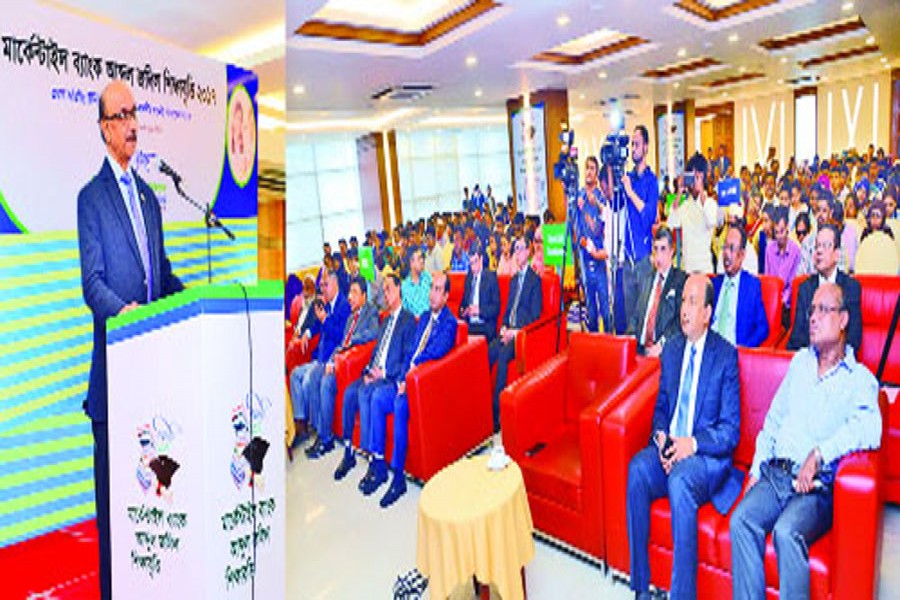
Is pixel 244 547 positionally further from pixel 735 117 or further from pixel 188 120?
pixel 735 117

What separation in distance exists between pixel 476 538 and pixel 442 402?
55.6 inches

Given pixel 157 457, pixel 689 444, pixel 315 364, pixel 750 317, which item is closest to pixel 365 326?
pixel 315 364

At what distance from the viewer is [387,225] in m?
4.10

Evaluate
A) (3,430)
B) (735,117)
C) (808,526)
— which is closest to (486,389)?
(808,526)

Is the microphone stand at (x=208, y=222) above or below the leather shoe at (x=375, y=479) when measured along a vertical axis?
above

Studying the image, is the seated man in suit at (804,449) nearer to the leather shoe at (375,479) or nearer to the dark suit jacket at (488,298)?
the leather shoe at (375,479)

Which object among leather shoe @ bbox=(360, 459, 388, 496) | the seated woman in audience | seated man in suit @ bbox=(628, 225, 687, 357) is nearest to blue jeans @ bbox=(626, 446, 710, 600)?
seated man in suit @ bbox=(628, 225, 687, 357)

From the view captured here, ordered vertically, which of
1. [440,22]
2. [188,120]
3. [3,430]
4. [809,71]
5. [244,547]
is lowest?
[244,547]

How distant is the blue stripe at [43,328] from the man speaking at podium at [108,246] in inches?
1.2

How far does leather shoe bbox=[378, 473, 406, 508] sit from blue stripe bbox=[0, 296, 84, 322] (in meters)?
2.79

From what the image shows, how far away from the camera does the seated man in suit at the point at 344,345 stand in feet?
14.0

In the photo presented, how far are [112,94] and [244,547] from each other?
3.69 feet

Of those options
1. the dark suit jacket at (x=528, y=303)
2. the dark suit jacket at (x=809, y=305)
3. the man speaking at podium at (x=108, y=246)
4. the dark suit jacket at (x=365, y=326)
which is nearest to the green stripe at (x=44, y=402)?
the man speaking at podium at (x=108, y=246)

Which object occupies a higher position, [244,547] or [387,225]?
[387,225]
